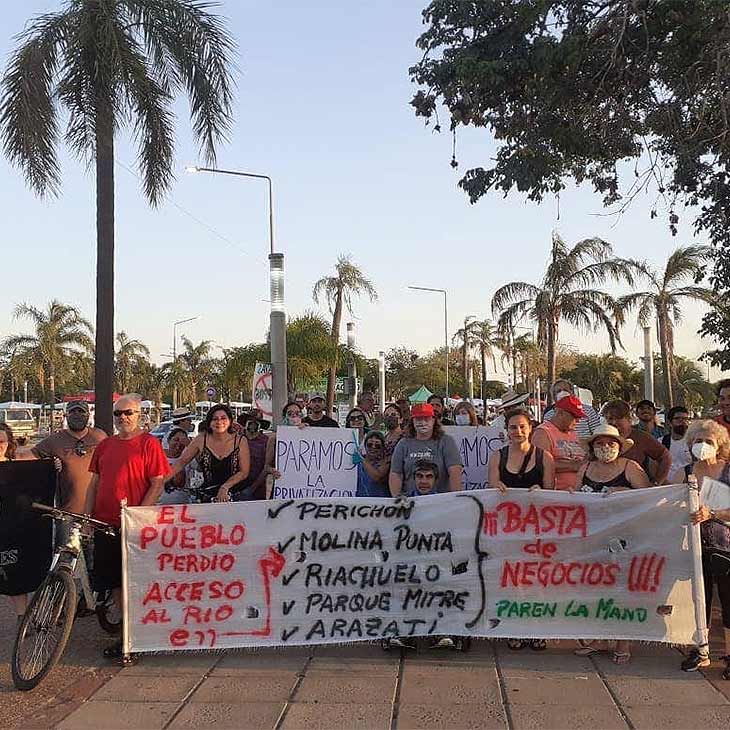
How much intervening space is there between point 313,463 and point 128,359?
5657 cm

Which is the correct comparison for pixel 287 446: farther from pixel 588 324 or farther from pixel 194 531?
pixel 588 324

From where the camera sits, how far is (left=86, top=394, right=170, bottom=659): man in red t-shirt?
19.2 feet

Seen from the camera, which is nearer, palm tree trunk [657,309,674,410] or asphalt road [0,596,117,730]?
asphalt road [0,596,117,730]

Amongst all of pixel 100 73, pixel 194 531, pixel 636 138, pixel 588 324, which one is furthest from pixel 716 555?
pixel 588 324

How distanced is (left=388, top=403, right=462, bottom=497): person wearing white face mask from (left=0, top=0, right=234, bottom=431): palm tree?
7159mm

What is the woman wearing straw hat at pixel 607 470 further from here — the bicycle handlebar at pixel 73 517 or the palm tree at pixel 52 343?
the palm tree at pixel 52 343

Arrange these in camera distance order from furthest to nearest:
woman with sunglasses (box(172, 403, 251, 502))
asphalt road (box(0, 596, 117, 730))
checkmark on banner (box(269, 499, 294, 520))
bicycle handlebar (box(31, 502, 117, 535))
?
woman with sunglasses (box(172, 403, 251, 502)) < checkmark on banner (box(269, 499, 294, 520)) < bicycle handlebar (box(31, 502, 117, 535)) < asphalt road (box(0, 596, 117, 730))

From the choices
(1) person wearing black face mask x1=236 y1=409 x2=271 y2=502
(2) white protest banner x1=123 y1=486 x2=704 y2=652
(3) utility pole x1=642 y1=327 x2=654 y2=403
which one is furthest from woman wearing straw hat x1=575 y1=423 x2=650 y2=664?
(3) utility pole x1=642 y1=327 x2=654 y2=403

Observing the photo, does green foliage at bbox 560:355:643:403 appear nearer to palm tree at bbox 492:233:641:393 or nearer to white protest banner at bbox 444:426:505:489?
palm tree at bbox 492:233:641:393

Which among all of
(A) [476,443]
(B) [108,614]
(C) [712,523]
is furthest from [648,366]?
(B) [108,614]

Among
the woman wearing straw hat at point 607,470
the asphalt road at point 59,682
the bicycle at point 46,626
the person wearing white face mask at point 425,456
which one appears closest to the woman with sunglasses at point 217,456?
the person wearing white face mask at point 425,456

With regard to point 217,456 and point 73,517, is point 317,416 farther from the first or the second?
point 73,517

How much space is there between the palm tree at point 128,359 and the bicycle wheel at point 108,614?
54414 mm

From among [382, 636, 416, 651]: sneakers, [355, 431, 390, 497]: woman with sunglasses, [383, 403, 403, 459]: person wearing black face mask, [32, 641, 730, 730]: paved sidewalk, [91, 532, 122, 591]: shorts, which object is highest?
[383, 403, 403, 459]: person wearing black face mask
